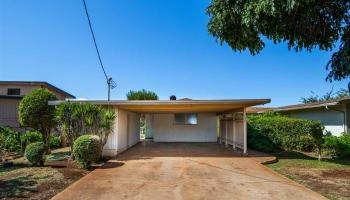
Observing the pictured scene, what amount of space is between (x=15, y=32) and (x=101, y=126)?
5472 millimetres

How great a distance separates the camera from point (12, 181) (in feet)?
21.5

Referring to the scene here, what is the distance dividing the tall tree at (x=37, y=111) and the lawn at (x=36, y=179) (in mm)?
2183

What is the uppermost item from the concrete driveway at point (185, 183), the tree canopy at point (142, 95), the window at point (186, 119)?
the tree canopy at point (142, 95)

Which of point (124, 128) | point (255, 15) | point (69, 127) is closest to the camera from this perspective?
point (255, 15)

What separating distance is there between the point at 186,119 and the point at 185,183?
464 inches

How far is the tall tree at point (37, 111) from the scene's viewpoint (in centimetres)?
1089

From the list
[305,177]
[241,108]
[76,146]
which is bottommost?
[305,177]

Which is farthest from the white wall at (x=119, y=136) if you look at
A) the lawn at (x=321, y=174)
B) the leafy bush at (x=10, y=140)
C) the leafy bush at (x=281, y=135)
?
the leafy bush at (x=281, y=135)

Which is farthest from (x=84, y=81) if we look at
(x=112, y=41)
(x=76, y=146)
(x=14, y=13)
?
(x=76, y=146)

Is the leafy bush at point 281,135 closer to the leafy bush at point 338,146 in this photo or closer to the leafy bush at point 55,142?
the leafy bush at point 338,146

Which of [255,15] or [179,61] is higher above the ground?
[179,61]

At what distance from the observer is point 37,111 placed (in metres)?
11.0

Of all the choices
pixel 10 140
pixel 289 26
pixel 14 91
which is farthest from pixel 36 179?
pixel 14 91

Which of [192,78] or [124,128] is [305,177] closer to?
[124,128]
